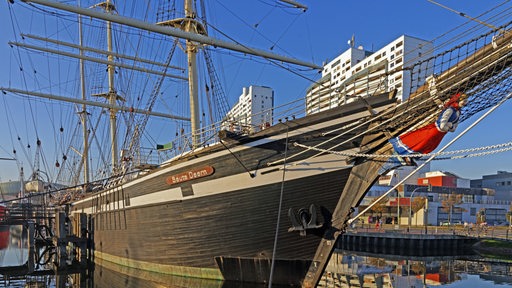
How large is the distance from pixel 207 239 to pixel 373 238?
66.9 ft

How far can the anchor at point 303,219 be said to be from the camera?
10156mm

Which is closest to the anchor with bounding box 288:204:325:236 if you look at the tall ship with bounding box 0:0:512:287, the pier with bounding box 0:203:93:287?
the tall ship with bounding box 0:0:512:287

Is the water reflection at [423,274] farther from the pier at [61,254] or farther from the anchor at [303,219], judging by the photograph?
the pier at [61,254]

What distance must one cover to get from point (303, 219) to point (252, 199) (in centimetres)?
154

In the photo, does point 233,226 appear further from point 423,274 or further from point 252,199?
point 423,274

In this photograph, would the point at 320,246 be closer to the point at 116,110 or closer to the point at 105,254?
the point at 105,254

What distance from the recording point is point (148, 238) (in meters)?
14.4

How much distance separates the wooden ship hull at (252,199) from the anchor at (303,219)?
6 cm

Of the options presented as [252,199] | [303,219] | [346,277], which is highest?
[252,199]

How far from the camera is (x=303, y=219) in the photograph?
33.8ft

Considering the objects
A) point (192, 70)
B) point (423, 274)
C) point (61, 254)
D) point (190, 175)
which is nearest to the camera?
point (190, 175)

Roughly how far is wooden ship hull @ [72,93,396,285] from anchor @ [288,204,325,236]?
0.06 meters

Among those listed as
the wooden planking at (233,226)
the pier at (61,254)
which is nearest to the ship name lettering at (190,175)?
the wooden planking at (233,226)

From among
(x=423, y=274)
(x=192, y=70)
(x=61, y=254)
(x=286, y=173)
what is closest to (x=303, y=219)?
(x=286, y=173)
